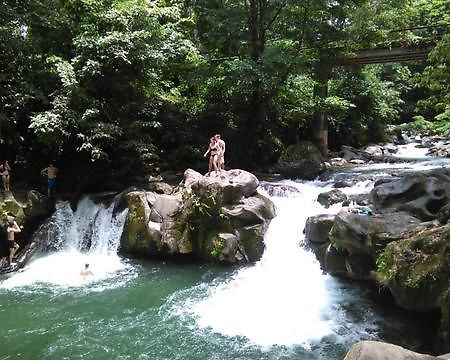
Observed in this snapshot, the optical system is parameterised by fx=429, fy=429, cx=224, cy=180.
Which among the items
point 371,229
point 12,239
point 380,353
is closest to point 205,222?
point 371,229

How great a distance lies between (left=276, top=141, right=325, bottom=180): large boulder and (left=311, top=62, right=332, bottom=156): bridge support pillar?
6.80 ft

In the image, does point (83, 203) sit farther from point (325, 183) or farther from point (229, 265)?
point (325, 183)

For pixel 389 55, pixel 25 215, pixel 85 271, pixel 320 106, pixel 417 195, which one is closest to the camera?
pixel 417 195

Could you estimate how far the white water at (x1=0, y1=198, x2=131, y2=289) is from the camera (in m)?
11.8

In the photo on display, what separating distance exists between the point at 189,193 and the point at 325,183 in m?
6.12

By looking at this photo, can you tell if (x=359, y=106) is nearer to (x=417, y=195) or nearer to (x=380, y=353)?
(x=417, y=195)

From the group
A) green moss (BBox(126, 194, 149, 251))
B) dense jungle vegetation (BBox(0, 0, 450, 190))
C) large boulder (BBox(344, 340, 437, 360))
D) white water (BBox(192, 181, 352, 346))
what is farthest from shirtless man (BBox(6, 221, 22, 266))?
large boulder (BBox(344, 340, 437, 360))

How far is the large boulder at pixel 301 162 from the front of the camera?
18578mm

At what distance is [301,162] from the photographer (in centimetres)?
1894

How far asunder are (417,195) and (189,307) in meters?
5.81

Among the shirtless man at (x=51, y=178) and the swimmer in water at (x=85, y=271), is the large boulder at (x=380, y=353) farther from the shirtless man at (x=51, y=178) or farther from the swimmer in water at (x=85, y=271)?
the shirtless man at (x=51, y=178)

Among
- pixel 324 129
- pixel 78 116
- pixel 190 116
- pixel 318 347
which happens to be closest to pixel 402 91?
pixel 324 129

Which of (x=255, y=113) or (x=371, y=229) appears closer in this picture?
(x=371, y=229)

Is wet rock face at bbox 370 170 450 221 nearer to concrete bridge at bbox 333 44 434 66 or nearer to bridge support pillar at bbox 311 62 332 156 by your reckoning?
bridge support pillar at bbox 311 62 332 156
